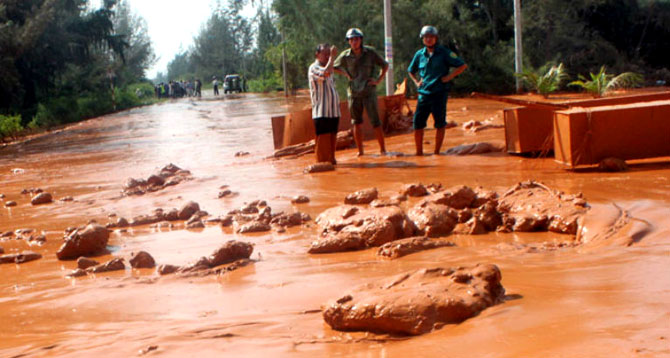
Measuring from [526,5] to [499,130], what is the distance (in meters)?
15.4

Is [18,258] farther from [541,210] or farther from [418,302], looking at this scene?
[541,210]

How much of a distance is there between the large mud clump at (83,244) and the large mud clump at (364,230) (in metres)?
1.63

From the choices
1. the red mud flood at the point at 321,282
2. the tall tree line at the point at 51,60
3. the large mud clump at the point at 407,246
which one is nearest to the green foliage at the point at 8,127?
the tall tree line at the point at 51,60

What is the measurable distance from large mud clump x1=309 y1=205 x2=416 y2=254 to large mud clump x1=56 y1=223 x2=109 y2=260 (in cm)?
163

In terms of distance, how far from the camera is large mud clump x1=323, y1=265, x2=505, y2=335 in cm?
309

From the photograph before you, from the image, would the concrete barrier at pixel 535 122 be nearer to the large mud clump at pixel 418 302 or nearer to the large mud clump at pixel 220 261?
the large mud clump at pixel 220 261

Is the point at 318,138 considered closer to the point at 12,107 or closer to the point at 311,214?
the point at 311,214

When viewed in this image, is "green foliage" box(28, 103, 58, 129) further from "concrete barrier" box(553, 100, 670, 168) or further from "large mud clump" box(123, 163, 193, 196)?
"concrete barrier" box(553, 100, 670, 168)

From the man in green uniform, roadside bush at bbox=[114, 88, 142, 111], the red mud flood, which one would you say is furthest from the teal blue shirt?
roadside bush at bbox=[114, 88, 142, 111]

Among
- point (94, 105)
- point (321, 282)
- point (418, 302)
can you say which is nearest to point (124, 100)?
point (94, 105)

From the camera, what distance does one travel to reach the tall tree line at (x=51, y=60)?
2850 centimetres

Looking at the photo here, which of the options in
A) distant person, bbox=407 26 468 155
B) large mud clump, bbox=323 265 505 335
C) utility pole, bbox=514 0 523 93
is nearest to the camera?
large mud clump, bbox=323 265 505 335

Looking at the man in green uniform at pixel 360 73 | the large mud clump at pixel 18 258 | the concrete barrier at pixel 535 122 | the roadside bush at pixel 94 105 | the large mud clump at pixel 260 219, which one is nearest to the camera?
the large mud clump at pixel 18 258

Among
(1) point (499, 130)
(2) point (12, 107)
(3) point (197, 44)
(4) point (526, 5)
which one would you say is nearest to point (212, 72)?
(3) point (197, 44)
